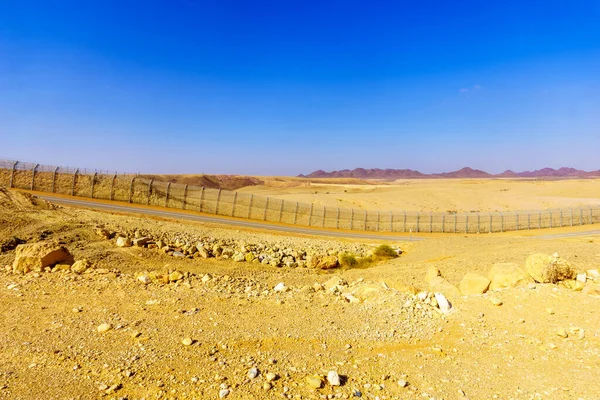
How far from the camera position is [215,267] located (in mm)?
17703

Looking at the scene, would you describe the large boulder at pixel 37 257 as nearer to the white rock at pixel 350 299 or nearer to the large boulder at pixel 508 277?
the white rock at pixel 350 299

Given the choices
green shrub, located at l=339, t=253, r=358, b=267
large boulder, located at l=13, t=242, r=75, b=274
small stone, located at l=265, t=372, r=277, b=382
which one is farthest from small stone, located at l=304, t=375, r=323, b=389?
green shrub, located at l=339, t=253, r=358, b=267

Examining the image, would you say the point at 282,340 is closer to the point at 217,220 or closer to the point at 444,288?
the point at 444,288

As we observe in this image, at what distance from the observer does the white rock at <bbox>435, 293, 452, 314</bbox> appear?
9.27 metres

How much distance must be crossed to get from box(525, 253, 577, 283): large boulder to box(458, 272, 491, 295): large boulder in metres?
1.52

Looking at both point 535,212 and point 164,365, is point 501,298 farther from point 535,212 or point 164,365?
point 535,212

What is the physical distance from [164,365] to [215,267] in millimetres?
11255

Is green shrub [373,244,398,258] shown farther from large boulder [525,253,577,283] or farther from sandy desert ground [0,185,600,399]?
large boulder [525,253,577,283]

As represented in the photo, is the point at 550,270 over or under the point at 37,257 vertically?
over

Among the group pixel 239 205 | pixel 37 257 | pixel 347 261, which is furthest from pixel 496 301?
pixel 239 205

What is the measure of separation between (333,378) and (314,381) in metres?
0.33

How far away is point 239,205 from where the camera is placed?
4762cm

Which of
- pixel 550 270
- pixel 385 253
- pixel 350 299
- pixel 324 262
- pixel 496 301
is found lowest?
pixel 324 262

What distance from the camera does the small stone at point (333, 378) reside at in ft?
20.0
